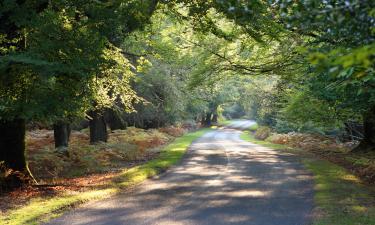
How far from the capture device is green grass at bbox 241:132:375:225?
895cm

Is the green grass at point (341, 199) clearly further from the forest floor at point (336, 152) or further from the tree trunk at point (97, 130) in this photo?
the tree trunk at point (97, 130)

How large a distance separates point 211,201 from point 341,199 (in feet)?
11.7

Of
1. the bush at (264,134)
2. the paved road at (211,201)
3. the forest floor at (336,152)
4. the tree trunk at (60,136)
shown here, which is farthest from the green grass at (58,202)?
the bush at (264,134)

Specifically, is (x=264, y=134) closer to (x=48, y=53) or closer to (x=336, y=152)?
(x=336, y=152)

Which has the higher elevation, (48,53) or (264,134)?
(48,53)

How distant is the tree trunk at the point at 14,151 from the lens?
12.0 m

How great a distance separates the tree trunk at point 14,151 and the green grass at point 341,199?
8427mm

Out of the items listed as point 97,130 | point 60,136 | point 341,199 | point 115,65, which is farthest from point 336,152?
point 115,65

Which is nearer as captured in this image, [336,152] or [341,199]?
[341,199]

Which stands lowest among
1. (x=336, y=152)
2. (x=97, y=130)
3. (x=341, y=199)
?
(x=341, y=199)

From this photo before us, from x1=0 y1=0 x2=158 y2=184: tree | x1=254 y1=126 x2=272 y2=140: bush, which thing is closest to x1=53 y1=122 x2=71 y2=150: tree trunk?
x1=0 y1=0 x2=158 y2=184: tree

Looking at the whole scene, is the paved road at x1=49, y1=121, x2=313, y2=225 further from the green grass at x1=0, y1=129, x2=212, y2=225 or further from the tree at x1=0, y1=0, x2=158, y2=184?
the tree at x1=0, y1=0, x2=158, y2=184

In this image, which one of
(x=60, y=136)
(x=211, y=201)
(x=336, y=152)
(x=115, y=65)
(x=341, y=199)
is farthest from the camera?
(x=336, y=152)

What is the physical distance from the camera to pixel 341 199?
11078mm
